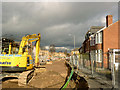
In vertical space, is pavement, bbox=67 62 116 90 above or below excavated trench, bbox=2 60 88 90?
above

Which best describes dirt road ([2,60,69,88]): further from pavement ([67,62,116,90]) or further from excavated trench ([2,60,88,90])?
pavement ([67,62,116,90])

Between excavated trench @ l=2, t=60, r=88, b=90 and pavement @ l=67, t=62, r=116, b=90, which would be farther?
excavated trench @ l=2, t=60, r=88, b=90

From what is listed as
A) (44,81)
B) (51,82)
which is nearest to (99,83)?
(51,82)

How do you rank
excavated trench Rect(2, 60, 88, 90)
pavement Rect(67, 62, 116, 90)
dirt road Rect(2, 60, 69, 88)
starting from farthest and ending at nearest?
dirt road Rect(2, 60, 69, 88)
excavated trench Rect(2, 60, 88, 90)
pavement Rect(67, 62, 116, 90)

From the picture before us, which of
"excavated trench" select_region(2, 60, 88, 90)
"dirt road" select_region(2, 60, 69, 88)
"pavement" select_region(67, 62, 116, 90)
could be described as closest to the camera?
"pavement" select_region(67, 62, 116, 90)

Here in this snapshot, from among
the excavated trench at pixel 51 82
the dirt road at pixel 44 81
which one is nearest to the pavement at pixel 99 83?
the excavated trench at pixel 51 82

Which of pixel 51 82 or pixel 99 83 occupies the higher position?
pixel 99 83

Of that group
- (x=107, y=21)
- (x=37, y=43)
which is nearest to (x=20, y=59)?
(x=37, y=43)

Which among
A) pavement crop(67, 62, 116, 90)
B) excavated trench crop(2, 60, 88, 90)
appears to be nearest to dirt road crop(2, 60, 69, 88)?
excavated trench crop(2, 60, 88, 90)

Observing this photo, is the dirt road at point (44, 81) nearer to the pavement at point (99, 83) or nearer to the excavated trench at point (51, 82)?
the excavated trench at point (51, 82)

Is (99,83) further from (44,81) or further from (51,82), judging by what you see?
(44,81)

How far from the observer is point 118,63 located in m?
12.8

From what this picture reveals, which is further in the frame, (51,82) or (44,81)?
(44,81)

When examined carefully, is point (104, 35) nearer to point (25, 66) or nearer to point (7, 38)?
point (25, 66)
